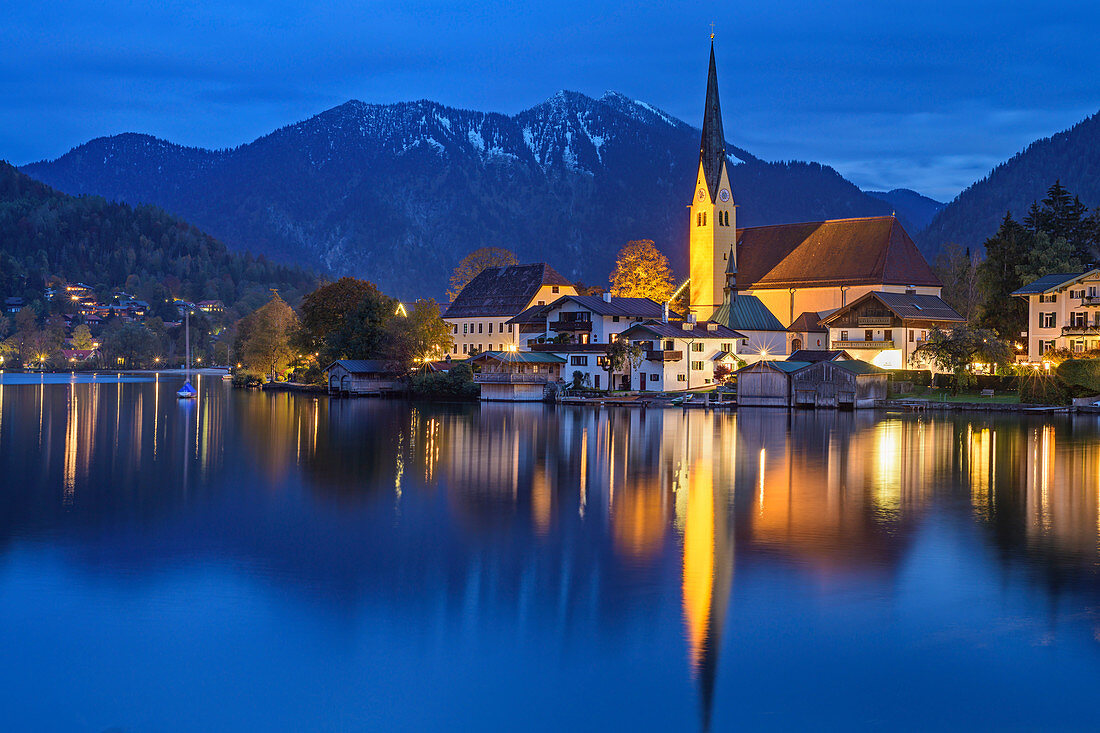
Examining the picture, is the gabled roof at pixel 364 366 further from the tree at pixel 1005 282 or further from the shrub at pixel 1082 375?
the shrub at pixel 1082 375

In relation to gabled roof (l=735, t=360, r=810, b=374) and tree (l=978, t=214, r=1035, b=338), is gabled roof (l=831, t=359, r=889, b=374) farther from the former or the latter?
tree (l=978, t=214, r=1035, b=338)

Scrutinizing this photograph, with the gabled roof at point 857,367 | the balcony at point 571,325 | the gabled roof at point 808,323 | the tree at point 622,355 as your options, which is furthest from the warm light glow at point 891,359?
the balcony at point 571,325

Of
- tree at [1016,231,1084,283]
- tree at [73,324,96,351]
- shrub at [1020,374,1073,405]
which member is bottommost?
shrub at [1020,374,1073,405]

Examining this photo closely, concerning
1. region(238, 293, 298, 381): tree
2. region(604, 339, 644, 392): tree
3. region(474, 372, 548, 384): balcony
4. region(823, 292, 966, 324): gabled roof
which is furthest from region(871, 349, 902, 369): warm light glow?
region(238, 293, 298, 381): tree

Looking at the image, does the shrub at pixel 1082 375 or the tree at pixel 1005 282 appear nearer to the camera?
the shrub at pixel 1082 375

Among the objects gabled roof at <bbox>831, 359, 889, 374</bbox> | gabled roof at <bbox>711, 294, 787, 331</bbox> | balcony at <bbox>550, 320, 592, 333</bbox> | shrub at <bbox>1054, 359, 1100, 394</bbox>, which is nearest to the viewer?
shrub at <bbox>1054, 359, 1100, 394</bbox>

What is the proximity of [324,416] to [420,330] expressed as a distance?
17.5 meters

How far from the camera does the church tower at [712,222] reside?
76250mm

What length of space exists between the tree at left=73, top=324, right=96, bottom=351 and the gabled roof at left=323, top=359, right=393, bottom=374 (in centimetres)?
10344

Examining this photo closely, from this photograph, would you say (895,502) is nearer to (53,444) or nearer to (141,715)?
(141,715)

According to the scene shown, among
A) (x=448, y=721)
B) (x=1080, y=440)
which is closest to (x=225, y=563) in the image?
(x=448, y=721)

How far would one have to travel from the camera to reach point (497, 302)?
7725cm

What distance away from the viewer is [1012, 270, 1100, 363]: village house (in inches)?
2311

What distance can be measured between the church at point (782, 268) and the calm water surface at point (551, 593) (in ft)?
116
